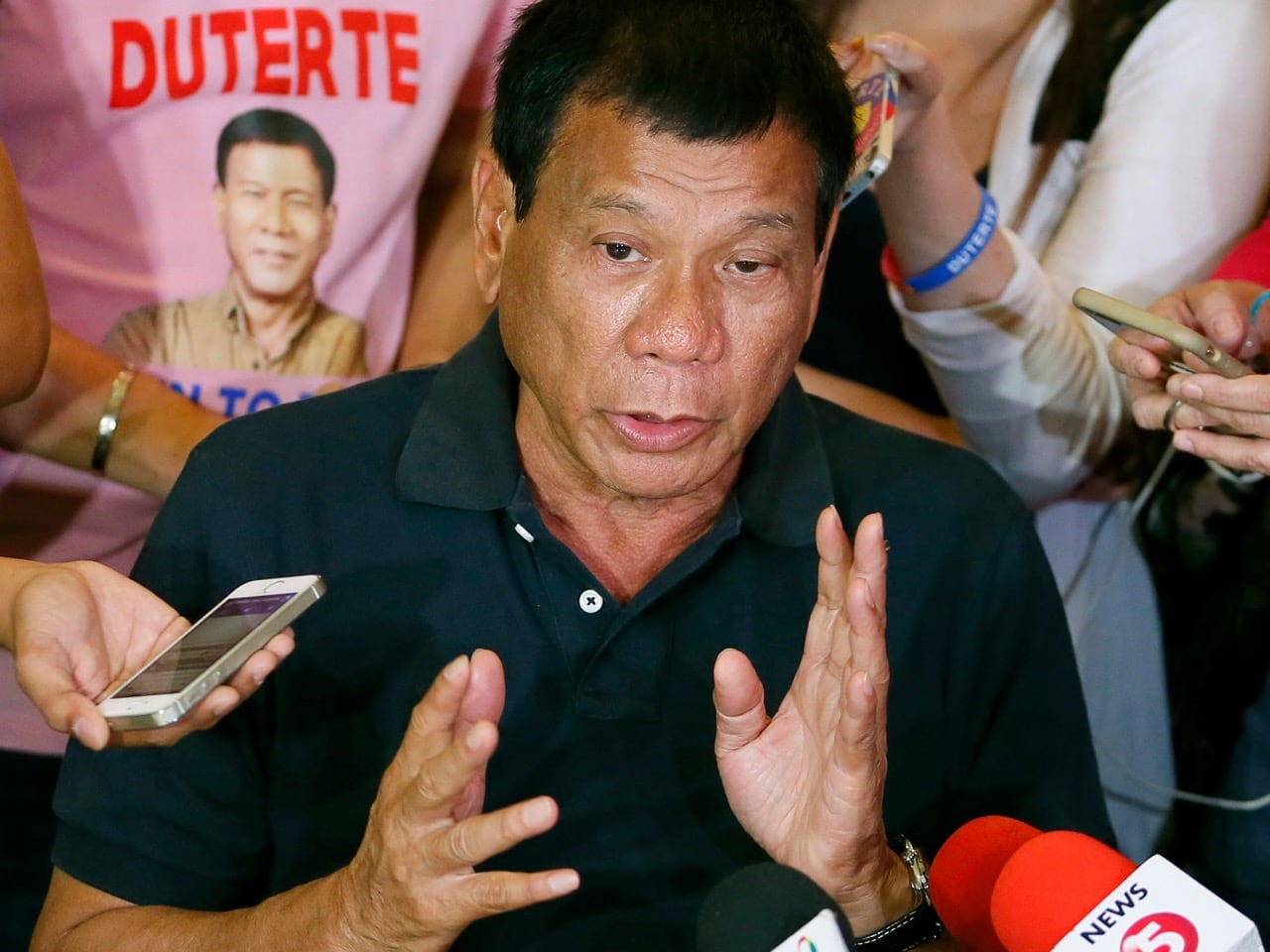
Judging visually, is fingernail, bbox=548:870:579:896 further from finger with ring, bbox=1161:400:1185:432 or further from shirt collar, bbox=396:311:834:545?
finger with ring, bbox=1161:400:1185:432

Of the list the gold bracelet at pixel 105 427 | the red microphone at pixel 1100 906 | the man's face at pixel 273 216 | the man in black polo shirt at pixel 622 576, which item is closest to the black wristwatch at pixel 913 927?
the man in black polo shirt at pixel 622 576

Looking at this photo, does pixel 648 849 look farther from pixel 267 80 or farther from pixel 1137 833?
pixel 267 80

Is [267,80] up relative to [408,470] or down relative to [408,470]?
up

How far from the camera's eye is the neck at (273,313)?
6.89ft

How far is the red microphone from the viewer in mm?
978

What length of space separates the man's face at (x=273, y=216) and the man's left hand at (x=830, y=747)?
3.60 ft

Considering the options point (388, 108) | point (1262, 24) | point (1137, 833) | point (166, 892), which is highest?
point (1262, 24)

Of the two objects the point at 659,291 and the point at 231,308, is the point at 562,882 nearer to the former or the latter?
the point at 659,291

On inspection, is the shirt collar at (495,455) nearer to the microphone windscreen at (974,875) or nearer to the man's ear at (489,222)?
the man's ear at (489,222)

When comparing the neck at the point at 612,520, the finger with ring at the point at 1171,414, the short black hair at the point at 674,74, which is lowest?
the neck at the point at 612,520

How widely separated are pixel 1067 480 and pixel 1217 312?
51 centimetres

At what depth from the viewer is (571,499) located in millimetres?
1631

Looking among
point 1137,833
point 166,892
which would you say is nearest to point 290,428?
point 166,892

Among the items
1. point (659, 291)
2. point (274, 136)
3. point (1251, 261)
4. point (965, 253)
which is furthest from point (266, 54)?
point (1251, 261)
